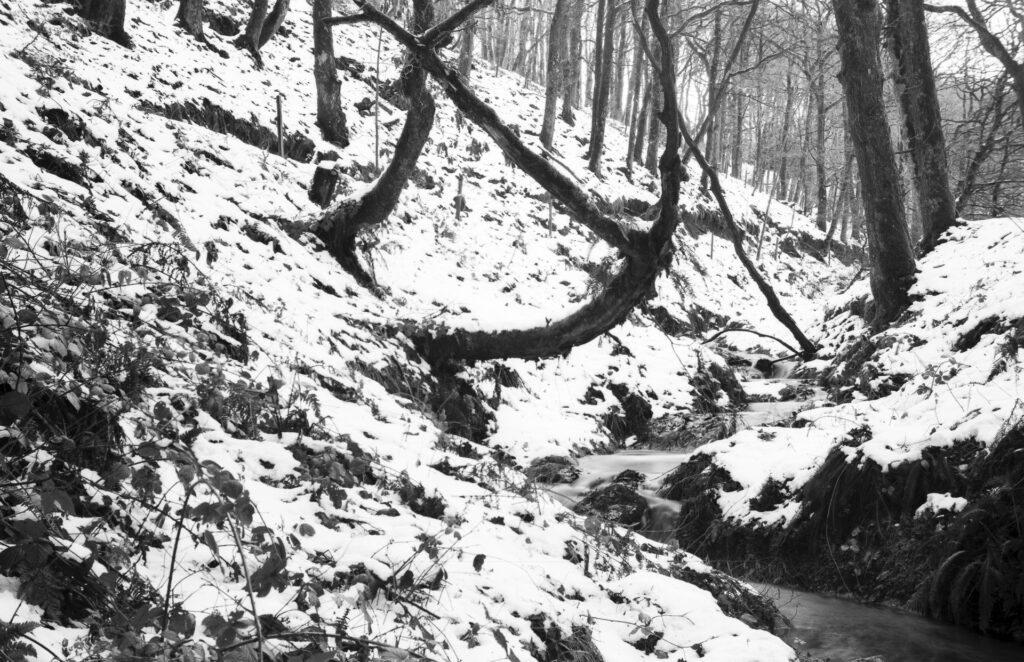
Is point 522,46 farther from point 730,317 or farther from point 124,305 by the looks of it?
point 124,305

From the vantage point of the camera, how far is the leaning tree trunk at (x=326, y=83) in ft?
36.2

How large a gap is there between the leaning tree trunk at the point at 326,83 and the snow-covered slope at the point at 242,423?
1536 mm

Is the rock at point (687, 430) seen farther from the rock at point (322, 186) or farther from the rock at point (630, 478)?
the rock at point (322, 186)

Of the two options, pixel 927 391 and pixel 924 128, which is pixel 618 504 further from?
pixel 924 128

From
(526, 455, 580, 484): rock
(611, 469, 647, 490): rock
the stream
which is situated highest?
the stream

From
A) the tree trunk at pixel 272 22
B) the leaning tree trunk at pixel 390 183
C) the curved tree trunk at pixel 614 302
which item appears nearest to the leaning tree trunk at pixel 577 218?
the curved tree trunk at pixel 614 302

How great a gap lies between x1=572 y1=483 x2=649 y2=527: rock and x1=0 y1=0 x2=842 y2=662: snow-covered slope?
1.06 m

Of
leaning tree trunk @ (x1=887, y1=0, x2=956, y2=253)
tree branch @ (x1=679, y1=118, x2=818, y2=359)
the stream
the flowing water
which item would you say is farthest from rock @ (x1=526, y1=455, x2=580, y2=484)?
leaning tree trunk @ (x1=887, y1=0, x2=956, y2=253)

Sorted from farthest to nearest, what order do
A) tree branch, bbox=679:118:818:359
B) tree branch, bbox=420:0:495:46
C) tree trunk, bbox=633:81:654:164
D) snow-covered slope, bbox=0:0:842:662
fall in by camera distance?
tree trunk, bbox=633:81:654:164 → tree branch, bbox=679:118:818:359 → tree branch, bbox=420:0:495:46 → snow-covered slope, bbox=0:0:842:662

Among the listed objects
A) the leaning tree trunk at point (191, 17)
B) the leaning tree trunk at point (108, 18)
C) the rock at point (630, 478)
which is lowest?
the rock at point (630, 478)

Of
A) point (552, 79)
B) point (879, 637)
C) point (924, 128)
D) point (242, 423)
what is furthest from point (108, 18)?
point (924, 128)

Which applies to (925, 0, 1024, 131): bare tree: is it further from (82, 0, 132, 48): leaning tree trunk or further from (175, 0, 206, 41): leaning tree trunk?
(175, 0, 206, 41): leaning tree trunk

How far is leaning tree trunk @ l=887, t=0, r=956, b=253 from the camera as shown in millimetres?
9492

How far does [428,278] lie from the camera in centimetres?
981
